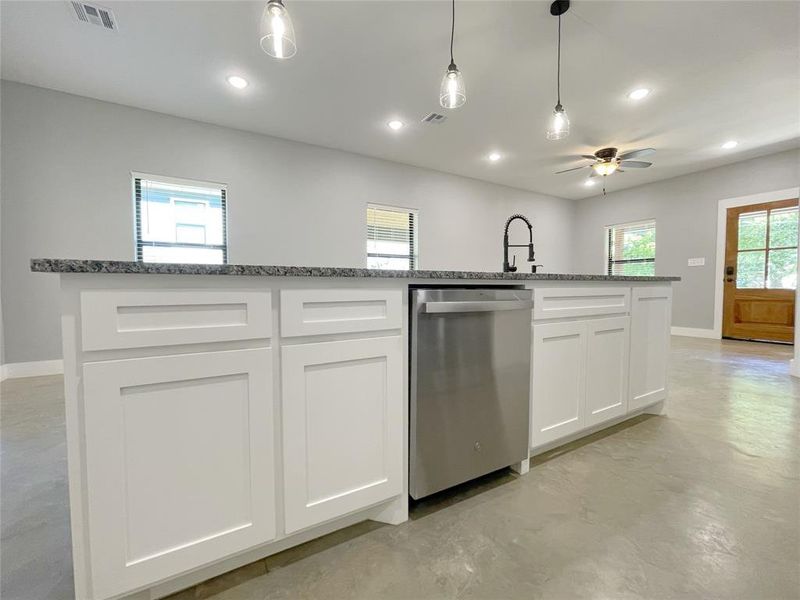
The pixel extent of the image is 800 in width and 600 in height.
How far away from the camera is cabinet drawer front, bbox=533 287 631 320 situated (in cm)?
151

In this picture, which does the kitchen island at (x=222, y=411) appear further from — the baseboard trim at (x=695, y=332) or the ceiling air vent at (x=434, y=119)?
Result: the baseboard trim at (x=695, y=332)

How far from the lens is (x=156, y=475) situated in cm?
82

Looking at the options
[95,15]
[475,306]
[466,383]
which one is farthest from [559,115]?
[95,15]

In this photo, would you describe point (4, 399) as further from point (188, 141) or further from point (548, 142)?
point (548, 142)

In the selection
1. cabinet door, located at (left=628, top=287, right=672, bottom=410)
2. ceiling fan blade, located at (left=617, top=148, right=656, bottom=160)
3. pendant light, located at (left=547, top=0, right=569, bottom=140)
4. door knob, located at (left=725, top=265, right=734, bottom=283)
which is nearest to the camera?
cabinet door, located at (left=628, top=287, right=672, bottom=410)

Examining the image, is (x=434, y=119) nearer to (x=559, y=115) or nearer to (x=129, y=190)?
(x=559, y=115)

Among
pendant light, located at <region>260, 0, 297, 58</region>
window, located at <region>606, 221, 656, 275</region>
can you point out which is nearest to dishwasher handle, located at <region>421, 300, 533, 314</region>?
pendant light, located at <region>260, 0, 297, 58</region>

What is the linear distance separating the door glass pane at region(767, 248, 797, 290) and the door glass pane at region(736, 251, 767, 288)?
89 millimetres

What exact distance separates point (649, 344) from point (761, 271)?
189 inches

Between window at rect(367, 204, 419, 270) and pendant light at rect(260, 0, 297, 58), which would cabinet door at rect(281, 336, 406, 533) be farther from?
window at rect(367, 204, 419, 270)

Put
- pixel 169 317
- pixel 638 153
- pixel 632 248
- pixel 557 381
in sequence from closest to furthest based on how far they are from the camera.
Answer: pixel 169 317 < pixel 557 381 < pixel 638 153 < pixel 632 248

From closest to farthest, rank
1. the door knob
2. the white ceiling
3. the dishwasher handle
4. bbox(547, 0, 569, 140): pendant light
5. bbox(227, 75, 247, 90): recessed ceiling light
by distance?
the dishwasher handle < bbox(547, 0, 569, 140): pendant light < the white ceiling < bbox(227, 75, 247, 90): recessed ceiling light < the door knob

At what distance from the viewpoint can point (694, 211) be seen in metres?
5.48

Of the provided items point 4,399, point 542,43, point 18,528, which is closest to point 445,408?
point 18,528
